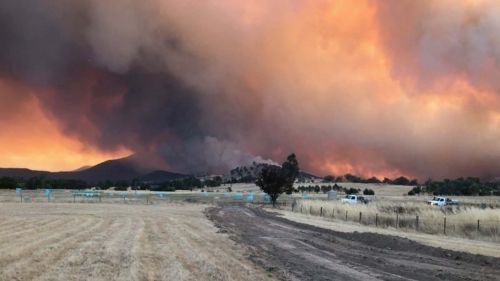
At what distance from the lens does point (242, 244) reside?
2625 centimetres

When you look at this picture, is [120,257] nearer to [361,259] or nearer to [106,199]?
[361,259]

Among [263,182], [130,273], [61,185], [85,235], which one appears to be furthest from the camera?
[61,185]

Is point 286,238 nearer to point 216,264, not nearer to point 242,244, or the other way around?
point 242,244

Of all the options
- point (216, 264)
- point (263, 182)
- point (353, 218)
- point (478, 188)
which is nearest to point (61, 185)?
point (263, 182)

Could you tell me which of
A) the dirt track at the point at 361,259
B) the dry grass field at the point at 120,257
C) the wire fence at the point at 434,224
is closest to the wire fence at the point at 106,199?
the wire fence at the point at 434,224

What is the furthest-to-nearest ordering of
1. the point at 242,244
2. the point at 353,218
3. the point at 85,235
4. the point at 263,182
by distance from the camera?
the point at 263,182 < the point at 353,218 < the point at 85,235 < the point at 242,244

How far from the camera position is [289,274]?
55.7 feet

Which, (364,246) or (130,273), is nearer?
(130,273)

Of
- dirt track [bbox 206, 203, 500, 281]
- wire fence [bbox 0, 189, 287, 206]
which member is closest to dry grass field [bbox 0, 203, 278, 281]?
dirt track [bbox 206, 203, 500, 281]

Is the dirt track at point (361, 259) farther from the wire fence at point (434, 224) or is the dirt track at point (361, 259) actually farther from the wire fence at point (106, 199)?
the wire fence at point (106, 199)

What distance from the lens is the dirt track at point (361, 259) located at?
57.9ft

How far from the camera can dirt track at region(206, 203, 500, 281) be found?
17656mm

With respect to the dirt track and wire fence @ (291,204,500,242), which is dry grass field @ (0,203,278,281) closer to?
the dirt track

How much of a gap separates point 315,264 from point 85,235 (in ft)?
50.2
